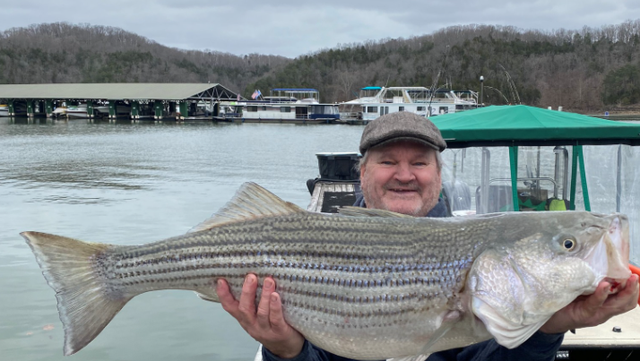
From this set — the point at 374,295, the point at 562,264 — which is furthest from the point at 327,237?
the point at 562,264

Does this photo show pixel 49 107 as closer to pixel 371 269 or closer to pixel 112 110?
pixel 112 110

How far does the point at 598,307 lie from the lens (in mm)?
2402

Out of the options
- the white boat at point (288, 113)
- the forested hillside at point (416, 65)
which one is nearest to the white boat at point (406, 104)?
the white boat at point (288, 113)

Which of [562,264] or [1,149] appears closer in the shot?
[562,264]

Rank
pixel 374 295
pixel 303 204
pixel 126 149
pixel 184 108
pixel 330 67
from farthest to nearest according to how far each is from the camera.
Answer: pixel 330 67 < pixel 184 108 < pixel 126 149 < pixel 303 204 < pixel 374 295

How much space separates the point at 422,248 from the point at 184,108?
94944mm

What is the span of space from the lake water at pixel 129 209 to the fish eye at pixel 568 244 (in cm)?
688

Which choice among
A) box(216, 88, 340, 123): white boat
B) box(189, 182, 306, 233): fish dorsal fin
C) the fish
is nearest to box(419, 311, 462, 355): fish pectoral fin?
the fish

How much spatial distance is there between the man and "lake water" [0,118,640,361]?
447cm

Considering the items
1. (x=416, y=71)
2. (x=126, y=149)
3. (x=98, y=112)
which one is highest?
(x=416, y=71)

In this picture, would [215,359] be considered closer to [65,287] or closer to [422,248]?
[65,287]

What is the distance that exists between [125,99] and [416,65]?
267 feet

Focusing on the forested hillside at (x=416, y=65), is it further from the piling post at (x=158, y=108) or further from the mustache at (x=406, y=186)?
the mustache at (x=406, y=186)

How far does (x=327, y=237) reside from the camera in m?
2.69
